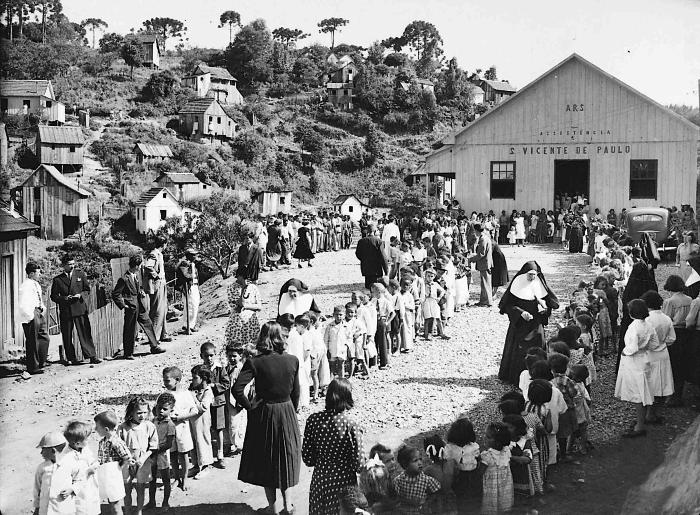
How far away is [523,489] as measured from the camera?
5.09 metres

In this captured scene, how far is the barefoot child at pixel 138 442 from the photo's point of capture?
15.8 ft

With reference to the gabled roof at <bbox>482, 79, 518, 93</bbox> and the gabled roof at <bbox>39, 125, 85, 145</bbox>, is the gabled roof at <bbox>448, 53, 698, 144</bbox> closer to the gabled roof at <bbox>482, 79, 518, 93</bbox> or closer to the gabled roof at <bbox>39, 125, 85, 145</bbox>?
the gabled roof at <bbox>39, 125, 85, 145</bbox>

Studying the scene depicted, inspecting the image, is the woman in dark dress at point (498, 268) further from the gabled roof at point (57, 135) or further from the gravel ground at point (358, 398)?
the gabled roof at point (57, 135)

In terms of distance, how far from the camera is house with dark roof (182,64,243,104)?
33.7 m

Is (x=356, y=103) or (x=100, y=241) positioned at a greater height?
(x=356, y=103)

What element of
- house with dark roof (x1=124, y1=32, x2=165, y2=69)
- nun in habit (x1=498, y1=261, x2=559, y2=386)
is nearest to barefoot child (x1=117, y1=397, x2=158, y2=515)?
nun in habit (x1=498, y1=261, x2=559, y2=386)

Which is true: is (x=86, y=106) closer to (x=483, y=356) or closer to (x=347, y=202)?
(x=347, y=202)

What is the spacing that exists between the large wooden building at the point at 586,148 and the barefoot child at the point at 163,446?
49.6ft

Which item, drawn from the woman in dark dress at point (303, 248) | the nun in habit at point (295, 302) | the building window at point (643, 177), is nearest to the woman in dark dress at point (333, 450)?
the nun in habit at point (295, 302)

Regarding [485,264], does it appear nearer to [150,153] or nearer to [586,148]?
[586,148]

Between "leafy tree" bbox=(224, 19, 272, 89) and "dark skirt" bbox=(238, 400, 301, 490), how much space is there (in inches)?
261

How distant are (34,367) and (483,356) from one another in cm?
556

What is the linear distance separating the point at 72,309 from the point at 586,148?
14.2 metres

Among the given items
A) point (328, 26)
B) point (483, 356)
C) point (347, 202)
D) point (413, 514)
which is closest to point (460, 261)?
point (483, 356)
